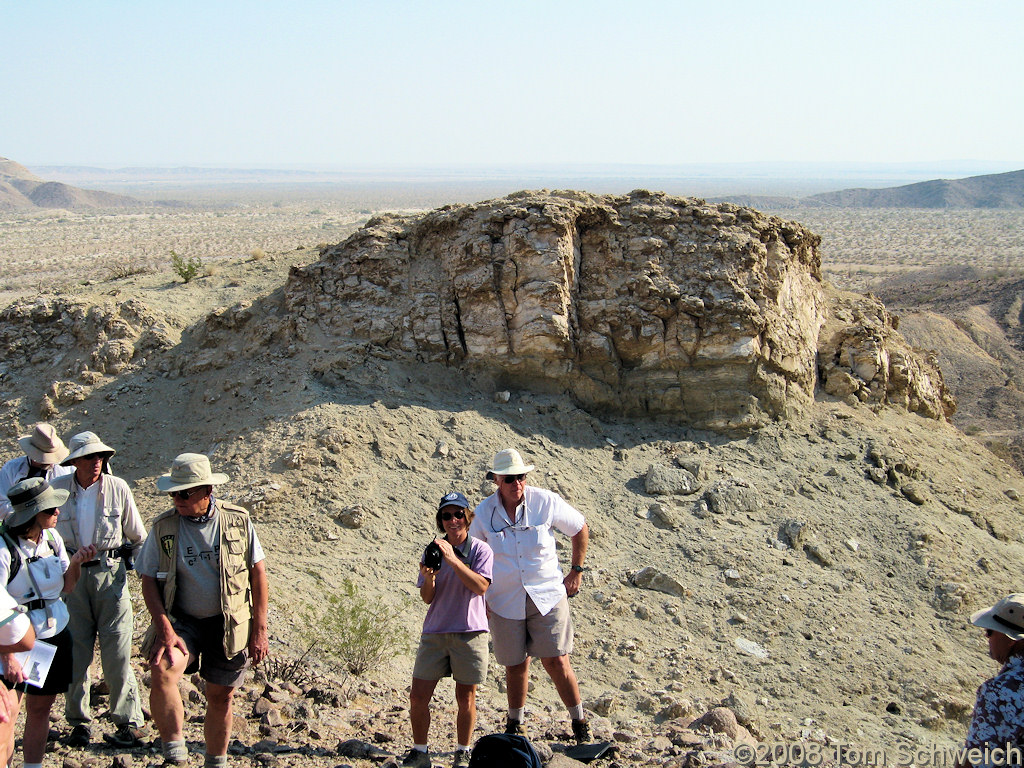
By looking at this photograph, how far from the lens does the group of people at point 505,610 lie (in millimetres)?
4129

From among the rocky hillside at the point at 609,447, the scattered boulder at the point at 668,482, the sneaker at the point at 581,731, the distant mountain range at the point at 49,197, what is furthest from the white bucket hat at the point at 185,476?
→ the distant mountain range at the point at 49,197

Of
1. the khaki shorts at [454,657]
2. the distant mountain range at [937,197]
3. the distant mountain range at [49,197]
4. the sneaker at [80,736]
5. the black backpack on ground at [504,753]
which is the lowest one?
the sneaker at [80,736]

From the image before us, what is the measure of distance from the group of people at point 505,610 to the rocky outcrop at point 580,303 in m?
4.61

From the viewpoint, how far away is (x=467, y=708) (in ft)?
13.6

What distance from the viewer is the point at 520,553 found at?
14.6 ft

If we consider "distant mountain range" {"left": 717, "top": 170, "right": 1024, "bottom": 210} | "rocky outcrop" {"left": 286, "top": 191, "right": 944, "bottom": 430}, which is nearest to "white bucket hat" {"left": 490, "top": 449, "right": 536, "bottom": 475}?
"rocky outcrop" {"left": 286, "top": 191, "right": 944, "bottom": 430}

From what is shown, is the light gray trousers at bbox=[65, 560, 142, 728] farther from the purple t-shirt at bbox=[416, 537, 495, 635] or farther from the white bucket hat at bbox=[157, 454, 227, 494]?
the purple t-shirt at bbox=[416, 537, 495, 635]

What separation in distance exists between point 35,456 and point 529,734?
3359 mm

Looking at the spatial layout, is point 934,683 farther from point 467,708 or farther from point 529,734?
point 467,708

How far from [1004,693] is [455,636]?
2.50 metres

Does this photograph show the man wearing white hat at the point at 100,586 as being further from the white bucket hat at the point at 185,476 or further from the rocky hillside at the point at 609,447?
the rocky hillside at the point at 609,447

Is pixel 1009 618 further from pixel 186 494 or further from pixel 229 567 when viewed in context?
pixel 186 494

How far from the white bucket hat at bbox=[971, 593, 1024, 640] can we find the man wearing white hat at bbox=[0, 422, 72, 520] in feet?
15.4

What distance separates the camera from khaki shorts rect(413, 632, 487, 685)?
4129 millimetres
